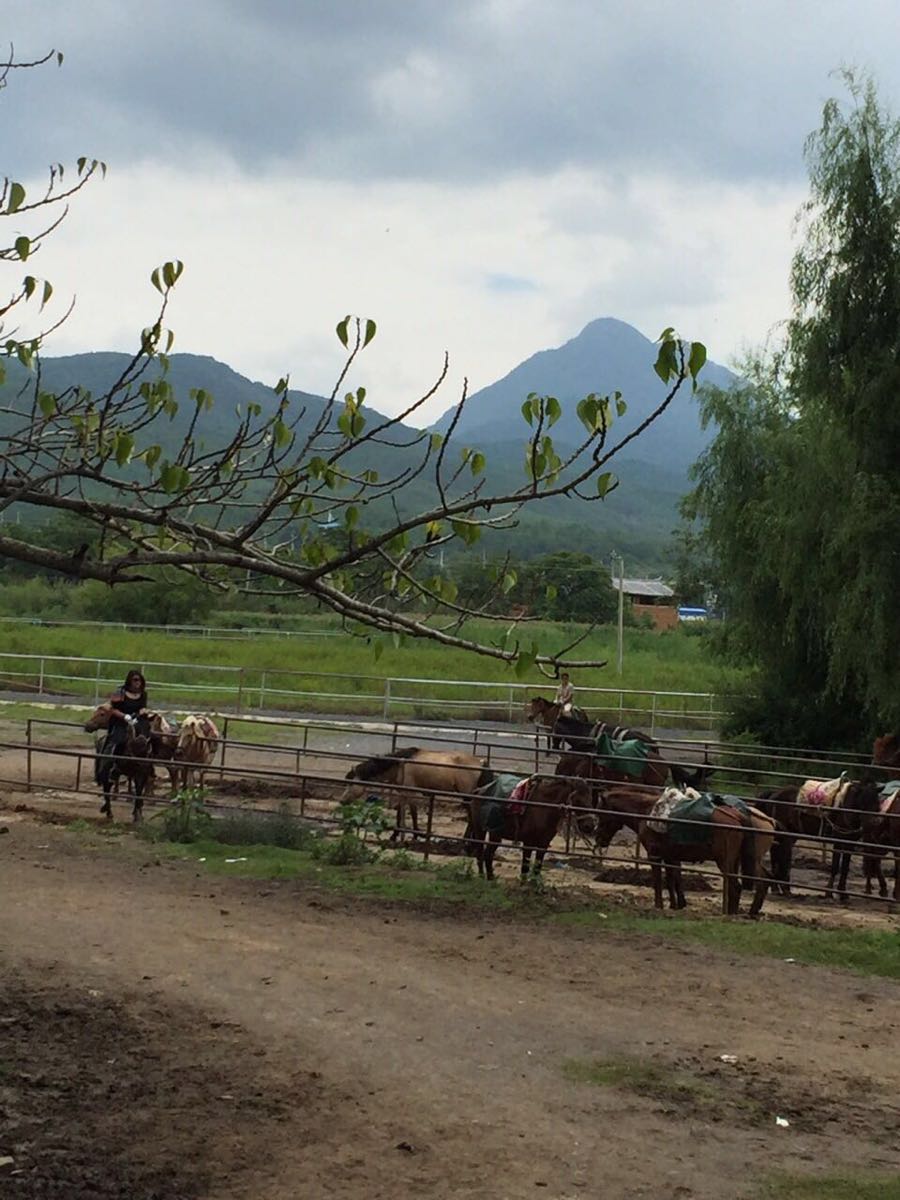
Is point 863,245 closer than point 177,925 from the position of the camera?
No

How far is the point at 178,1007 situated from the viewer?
7145 mm

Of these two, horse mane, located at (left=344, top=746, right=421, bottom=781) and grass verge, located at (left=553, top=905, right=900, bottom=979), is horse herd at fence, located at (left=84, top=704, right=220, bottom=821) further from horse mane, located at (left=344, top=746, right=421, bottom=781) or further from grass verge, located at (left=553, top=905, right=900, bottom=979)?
grass verge, located at (left=553, top=905, right=900, bottom=979)

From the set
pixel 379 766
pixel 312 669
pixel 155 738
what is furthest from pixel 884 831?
pixel 312 669

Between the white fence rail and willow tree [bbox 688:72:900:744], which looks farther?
the white fence rail

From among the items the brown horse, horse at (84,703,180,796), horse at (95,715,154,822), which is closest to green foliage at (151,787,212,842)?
horse at (95,715,154,822)

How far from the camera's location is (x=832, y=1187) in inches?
197

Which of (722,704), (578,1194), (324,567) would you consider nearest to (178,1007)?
(578,1194)

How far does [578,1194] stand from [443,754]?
9662 millimetres

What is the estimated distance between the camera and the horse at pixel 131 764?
14141 millimetres

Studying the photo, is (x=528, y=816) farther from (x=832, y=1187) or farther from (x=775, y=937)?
(x=832, y=1187)

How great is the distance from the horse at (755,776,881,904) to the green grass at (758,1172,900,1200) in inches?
249

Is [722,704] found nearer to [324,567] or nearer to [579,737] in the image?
[579,737]

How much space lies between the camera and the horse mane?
1425 cm

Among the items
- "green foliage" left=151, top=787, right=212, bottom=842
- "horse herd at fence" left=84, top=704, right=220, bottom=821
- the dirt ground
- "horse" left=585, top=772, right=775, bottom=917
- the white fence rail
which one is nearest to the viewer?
the dirt ground
